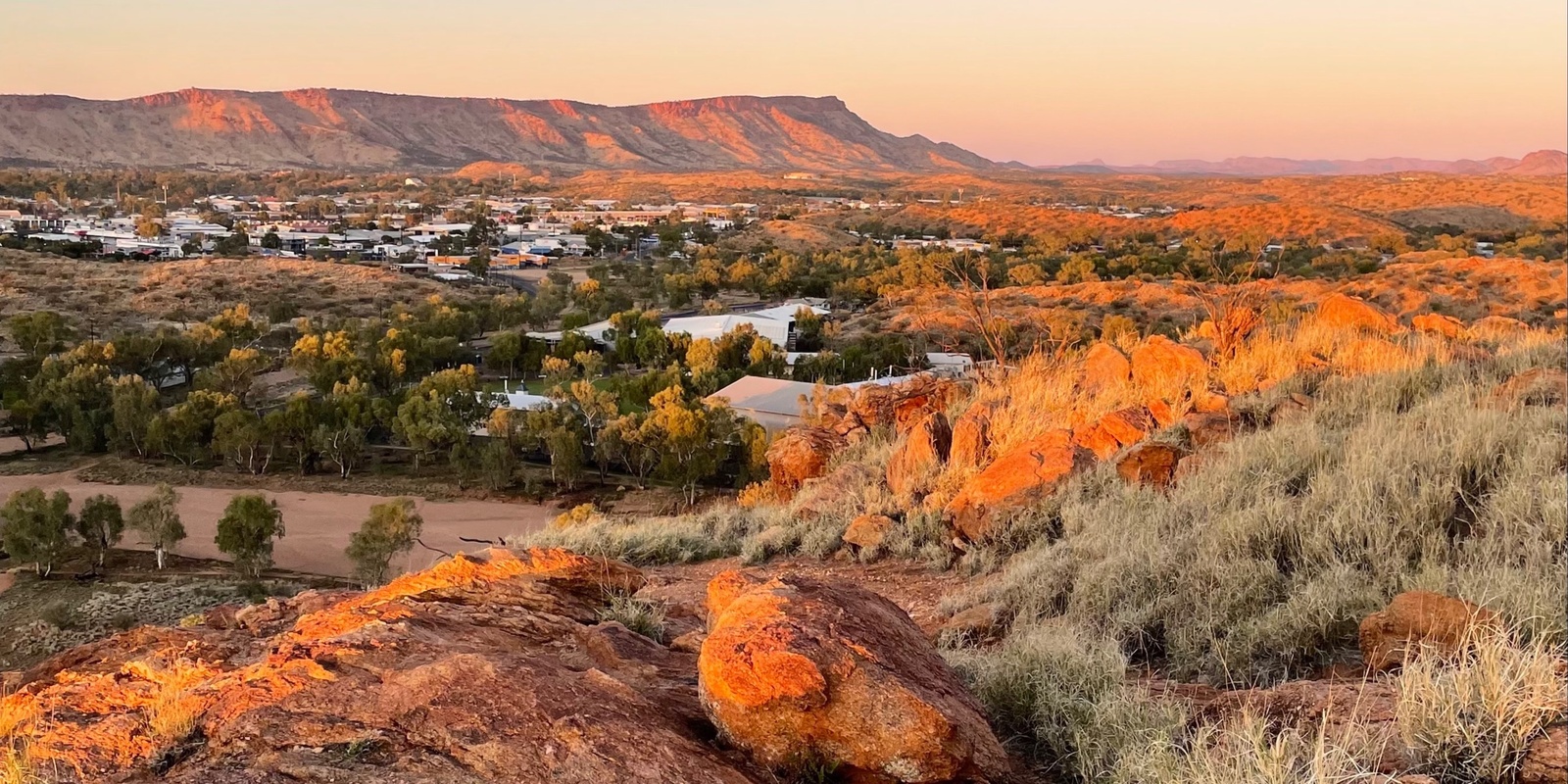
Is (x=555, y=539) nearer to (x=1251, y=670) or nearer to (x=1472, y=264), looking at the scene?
(x=1251, y=670)

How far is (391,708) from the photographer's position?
3041mm

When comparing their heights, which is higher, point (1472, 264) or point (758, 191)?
point (758, 191)

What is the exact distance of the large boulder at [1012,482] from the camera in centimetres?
721

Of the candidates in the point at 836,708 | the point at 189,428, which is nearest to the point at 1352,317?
the point at 836,708

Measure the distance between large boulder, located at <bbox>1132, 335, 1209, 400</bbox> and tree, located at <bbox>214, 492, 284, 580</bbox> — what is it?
655 inches

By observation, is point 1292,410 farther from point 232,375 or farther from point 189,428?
point 232,375

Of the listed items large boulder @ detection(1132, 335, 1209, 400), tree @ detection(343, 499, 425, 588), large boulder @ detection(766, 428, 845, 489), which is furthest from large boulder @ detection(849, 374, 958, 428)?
tree @ detection(343, 499, 425, 588)

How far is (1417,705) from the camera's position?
283 cm

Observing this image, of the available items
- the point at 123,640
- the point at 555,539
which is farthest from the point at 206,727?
the point at 555,539

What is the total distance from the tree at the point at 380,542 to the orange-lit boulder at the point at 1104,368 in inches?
528

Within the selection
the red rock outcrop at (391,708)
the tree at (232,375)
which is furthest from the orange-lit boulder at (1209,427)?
the tree at (232,375)

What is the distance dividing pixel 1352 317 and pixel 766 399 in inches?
719

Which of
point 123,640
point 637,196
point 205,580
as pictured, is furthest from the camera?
point 637,196

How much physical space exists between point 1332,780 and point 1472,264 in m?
45.1
